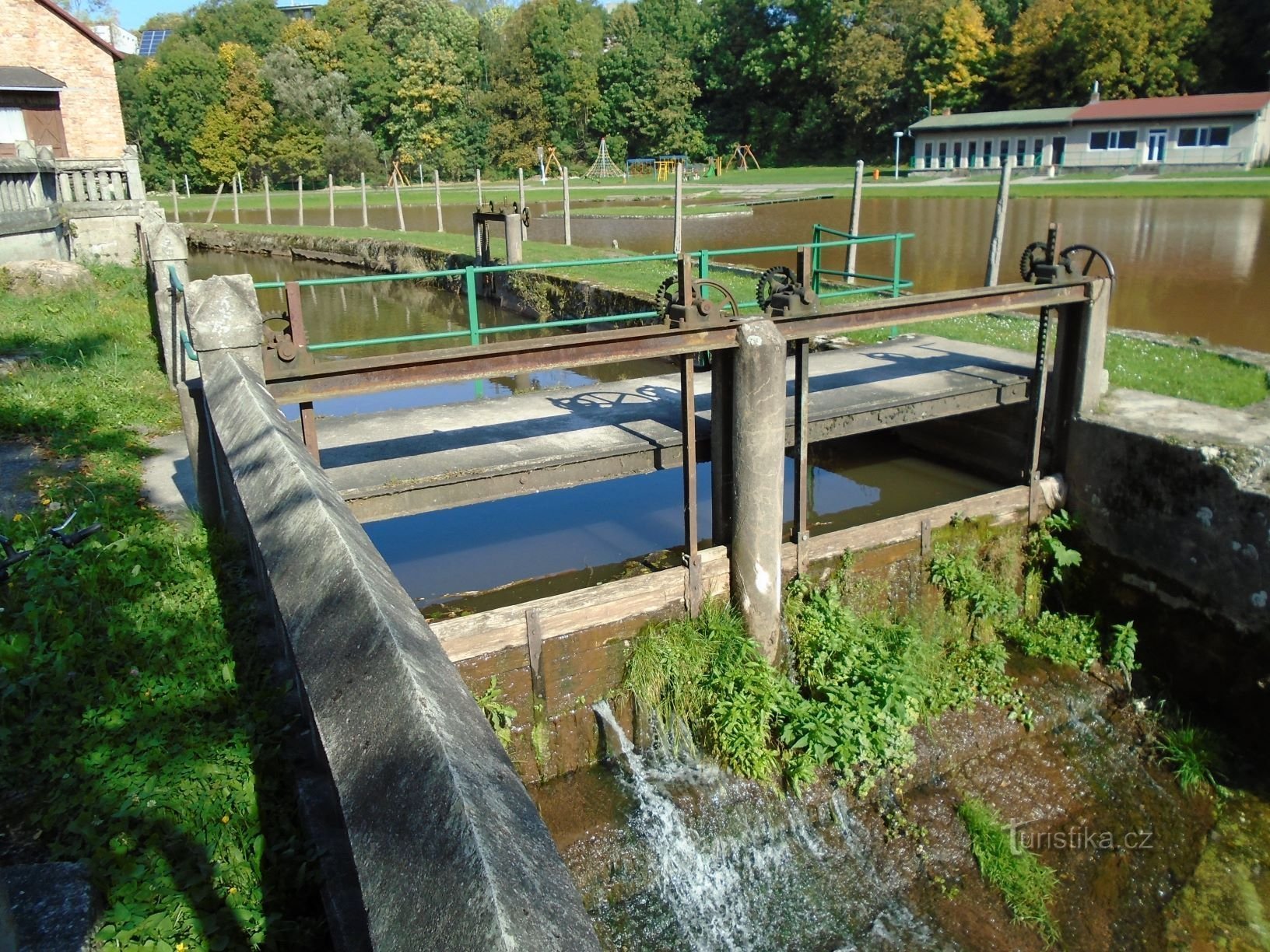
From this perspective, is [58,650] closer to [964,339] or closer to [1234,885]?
[1234,885]

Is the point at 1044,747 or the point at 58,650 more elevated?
the point at 58,650

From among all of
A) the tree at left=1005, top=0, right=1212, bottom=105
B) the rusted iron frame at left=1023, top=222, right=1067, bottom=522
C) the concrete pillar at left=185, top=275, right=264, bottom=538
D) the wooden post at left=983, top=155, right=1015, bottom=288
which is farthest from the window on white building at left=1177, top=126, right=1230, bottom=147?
the concrete pillar at left=185, top=275, right=264, bottom=538

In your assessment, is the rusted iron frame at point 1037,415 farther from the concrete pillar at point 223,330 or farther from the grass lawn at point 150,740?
the grass lawn at point 150,740

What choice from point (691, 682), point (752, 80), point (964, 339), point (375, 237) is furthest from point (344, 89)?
point (691, 682)

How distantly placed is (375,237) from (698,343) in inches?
907

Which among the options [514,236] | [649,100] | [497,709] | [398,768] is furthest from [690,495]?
[649,100]

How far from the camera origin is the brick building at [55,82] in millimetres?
29547

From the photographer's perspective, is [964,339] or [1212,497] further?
[964,339]

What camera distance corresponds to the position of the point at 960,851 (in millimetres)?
6254

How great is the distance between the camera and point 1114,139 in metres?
46.7

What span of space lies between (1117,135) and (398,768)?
174 ft

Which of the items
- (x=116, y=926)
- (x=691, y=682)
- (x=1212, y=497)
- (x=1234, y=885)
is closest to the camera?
(x=116, y=926)

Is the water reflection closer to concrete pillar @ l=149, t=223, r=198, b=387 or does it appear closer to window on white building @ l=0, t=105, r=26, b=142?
concrete pillar @ l=149, t=223, r=198, b=387
